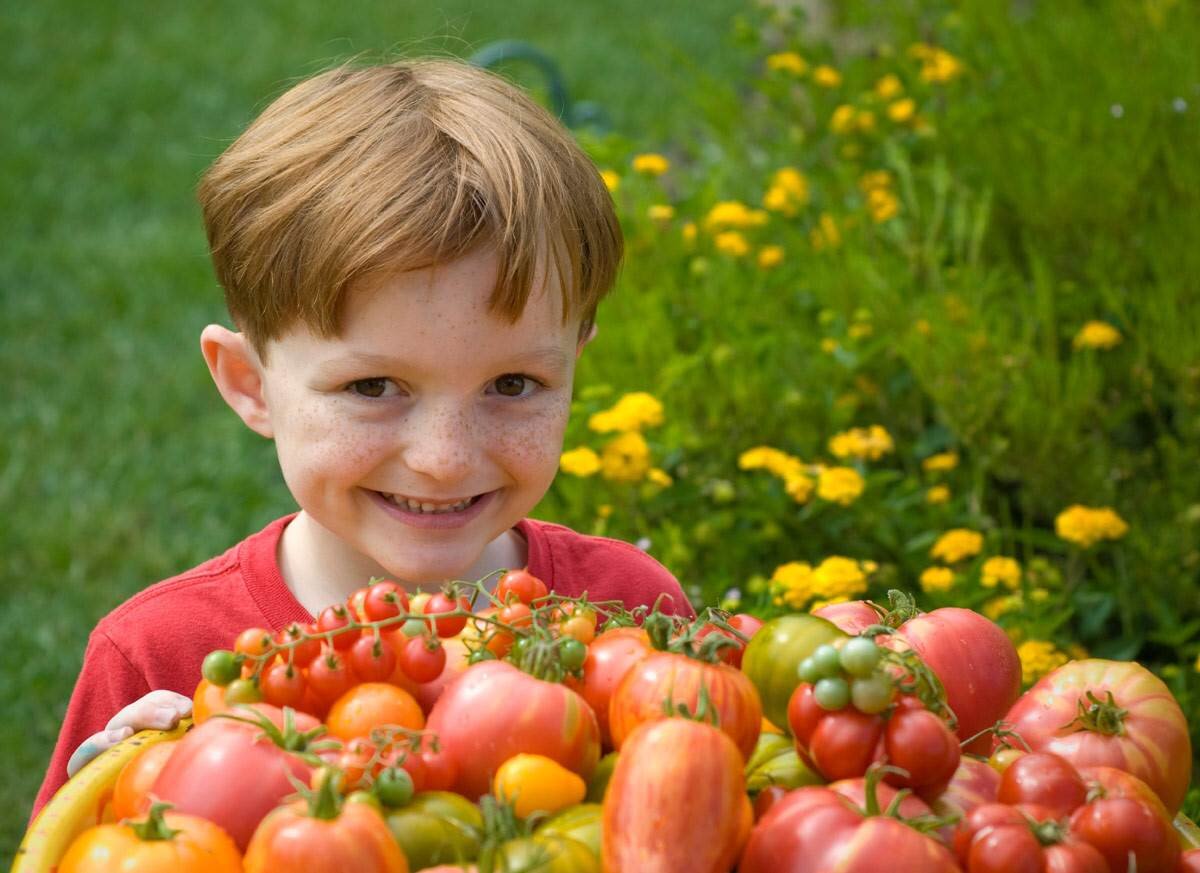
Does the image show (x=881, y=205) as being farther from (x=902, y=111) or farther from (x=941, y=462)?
(x=941, y=462)

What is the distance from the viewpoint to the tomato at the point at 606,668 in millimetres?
1395

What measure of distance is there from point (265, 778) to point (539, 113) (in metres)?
1.14

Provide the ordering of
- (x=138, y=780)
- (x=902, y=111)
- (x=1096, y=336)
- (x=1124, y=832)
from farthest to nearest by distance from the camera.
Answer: (x=902, y=111) < (x=1096, y=336) < (x=138, y=780) < (x=1124, y=832)

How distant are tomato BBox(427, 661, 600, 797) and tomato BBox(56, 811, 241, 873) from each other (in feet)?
0.68

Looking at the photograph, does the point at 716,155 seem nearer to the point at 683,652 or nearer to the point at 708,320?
the point at 708,320

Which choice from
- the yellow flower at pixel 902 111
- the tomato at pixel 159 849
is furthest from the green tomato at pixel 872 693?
the yellow flower at pixel 902 111

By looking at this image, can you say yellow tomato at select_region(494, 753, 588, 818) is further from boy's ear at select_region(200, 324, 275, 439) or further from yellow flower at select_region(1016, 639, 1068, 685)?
yellow flower at select_region(1016, 639, 1068, 685)

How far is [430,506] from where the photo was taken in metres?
1.93

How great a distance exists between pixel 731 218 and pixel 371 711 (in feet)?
8.37

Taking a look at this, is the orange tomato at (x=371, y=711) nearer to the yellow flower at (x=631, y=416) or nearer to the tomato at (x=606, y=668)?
the tomato at (x=606, y=668)

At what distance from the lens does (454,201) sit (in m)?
1.81

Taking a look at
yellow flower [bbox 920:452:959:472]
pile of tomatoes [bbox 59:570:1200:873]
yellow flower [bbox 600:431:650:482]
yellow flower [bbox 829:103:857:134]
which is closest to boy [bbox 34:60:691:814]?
pile of tomatoes [bbox 59:570:1200:873]

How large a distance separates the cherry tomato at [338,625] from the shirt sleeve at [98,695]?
0.67 metres

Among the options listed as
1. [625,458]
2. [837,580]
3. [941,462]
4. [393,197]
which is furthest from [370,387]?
[941,462]
